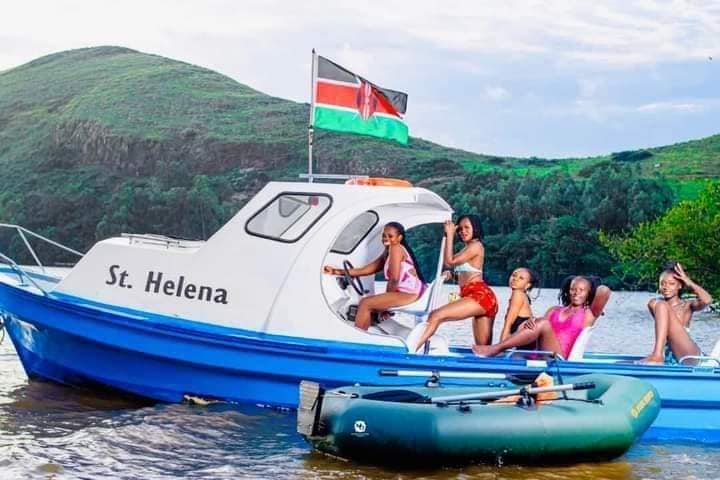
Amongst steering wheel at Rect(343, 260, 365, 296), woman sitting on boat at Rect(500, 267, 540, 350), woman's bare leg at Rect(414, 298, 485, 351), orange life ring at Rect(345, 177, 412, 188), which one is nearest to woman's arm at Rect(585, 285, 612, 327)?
woman sitting on boat at Rect(500, 267, 540, 350)

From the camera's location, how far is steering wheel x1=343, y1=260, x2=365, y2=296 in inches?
478

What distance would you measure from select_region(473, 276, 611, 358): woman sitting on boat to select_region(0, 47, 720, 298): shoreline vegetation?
46.6 meters

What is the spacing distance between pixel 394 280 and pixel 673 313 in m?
2.83

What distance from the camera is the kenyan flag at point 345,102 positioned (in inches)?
475

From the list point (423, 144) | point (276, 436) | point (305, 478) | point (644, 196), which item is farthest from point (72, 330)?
point (423, 144)

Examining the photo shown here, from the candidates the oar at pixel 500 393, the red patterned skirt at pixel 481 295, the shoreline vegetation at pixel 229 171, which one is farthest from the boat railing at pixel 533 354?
the shoreline vegetation at pixel 229 171

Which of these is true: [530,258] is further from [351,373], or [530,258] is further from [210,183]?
[351,373]

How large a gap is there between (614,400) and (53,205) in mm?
89543

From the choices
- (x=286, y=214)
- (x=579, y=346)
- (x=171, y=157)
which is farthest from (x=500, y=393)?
(x=171, y=157)

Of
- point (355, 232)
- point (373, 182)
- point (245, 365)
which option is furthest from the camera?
point (355, 232)

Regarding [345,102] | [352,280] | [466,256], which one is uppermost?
[345,102]

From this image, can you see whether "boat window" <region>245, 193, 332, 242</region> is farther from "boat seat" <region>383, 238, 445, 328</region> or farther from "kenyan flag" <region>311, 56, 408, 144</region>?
"boat seat" <region>383, 238, 445, 328</region>

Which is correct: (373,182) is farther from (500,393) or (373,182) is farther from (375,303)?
(500,393)

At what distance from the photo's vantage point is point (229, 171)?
9844cm
